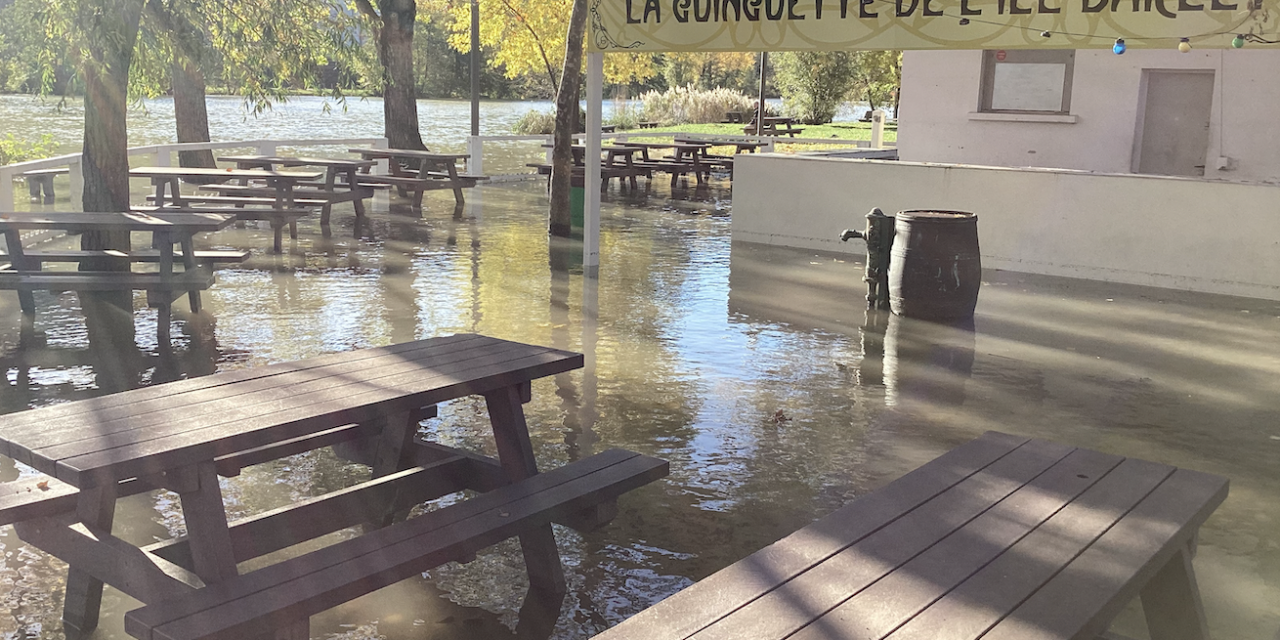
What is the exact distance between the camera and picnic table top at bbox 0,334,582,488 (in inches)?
127

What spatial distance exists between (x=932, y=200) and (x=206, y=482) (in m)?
10.7

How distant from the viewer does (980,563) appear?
9.47 feet

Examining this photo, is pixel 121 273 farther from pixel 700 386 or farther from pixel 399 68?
pixel 399 68

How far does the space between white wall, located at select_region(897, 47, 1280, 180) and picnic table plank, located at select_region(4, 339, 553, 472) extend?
12.0 meters

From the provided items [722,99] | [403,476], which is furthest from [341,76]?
[722,99]

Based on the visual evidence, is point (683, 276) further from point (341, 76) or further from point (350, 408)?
point (350, 408)

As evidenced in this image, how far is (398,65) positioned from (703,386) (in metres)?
17.8

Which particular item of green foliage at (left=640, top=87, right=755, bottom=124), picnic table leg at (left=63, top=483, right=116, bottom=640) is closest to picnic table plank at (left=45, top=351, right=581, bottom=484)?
picnic table leg at (left=63, top=483, right=116, bottom=640)

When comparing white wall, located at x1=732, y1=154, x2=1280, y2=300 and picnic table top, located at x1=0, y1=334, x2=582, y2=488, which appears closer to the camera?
picnic table top, located at x1=0, y1=334, x2=582, y2=488

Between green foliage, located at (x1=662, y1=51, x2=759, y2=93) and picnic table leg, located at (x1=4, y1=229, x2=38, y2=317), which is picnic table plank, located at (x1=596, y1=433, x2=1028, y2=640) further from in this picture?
green foliage, located at (x1=662, y1=51, x2=759, y2=93)

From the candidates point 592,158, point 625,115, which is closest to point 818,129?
point 625,115

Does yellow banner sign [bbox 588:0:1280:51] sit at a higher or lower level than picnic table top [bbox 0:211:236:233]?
higher

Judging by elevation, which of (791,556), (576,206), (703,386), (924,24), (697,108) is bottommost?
(703,386)

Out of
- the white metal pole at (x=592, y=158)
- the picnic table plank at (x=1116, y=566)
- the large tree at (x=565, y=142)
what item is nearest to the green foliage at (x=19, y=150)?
the large tree at (x=565, y=142)
